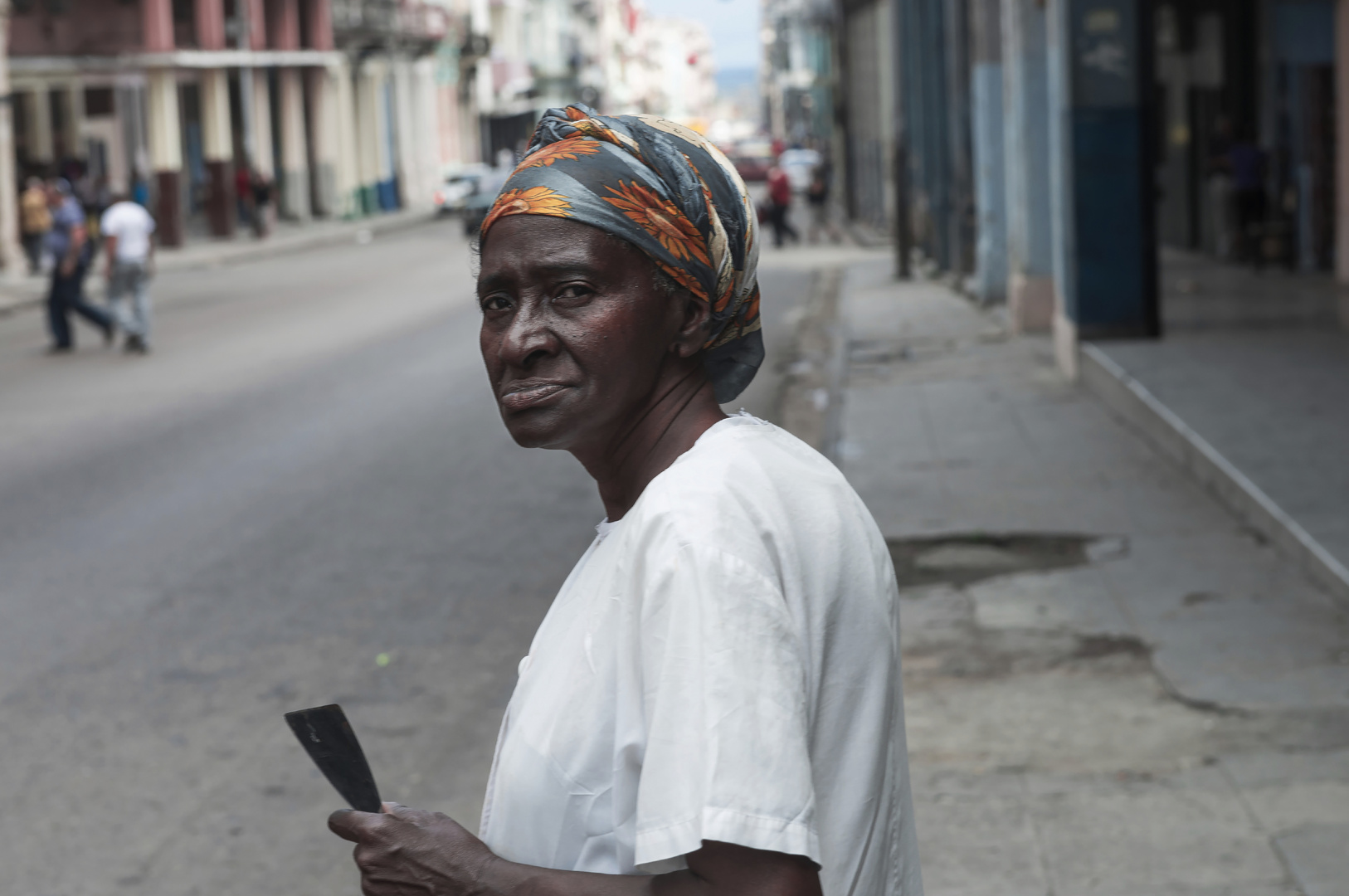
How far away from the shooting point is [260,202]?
39.6 m

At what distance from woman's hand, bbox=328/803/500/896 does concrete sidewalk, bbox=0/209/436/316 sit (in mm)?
23981

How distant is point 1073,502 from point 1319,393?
2782 mm

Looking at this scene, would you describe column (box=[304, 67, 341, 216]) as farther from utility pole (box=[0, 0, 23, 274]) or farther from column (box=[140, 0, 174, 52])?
utility pole (box=[0, 0, 23, 274])

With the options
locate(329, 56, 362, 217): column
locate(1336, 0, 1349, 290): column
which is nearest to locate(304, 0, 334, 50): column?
locate(329, 56, 362, 217): column

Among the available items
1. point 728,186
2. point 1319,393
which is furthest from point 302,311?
point 728,186

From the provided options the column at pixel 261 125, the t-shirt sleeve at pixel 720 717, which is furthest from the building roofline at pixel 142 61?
the t-shirt sleeve at pixel 720 717

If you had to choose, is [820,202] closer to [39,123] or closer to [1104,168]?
[39,123]

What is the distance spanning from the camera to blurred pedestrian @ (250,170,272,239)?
3959cm

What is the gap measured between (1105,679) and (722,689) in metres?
4.81

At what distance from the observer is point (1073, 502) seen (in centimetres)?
904

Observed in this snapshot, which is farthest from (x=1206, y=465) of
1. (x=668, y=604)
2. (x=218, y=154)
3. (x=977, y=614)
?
(x=218, y=154)

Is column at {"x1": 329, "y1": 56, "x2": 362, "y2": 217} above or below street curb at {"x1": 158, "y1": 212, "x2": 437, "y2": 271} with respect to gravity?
above

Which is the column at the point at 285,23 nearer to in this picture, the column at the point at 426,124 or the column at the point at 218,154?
the column at the point at 218,154

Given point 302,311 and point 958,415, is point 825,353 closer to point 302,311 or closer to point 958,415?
point 958,415
